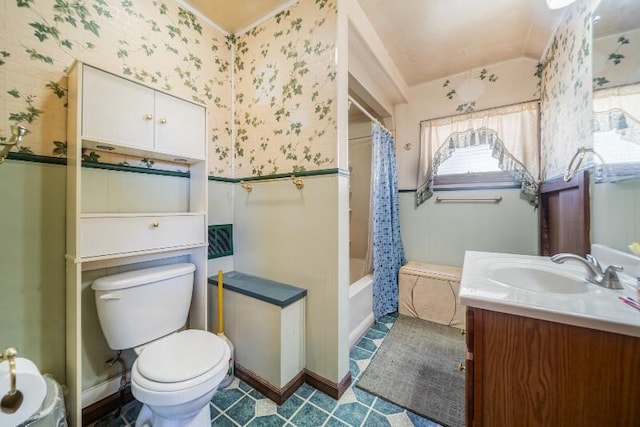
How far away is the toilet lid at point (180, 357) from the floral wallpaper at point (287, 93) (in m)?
1.07

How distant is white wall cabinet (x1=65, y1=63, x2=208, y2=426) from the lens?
104 cm

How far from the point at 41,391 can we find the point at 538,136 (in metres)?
3.41

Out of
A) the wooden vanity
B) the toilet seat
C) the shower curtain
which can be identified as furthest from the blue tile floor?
the shower curtain

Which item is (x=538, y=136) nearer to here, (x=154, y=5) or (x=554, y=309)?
(x=554, y=309)

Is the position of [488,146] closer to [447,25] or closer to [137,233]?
[447,25]

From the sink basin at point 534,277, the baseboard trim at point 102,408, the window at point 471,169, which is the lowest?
the baseboard trim at point 102,408

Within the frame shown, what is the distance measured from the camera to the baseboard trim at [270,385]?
4.41 feet

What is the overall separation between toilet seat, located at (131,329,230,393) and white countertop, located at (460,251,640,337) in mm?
1058

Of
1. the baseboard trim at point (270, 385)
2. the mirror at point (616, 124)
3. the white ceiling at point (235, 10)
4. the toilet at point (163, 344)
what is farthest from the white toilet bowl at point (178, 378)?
the white ceiling at point (235, 10)

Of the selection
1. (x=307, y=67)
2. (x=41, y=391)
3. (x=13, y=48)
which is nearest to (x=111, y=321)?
(x=41, y=391)

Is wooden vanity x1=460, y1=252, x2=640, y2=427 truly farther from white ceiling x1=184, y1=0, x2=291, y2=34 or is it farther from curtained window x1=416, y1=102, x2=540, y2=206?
white ceiling x1=184, y1=0, x2=291, y2=34

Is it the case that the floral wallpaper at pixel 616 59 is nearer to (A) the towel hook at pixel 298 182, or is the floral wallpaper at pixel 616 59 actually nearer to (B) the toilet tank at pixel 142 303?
(A) the towel hook at pixel 298 182

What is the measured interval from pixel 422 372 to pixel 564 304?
117cm

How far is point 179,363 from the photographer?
3.44 feet
